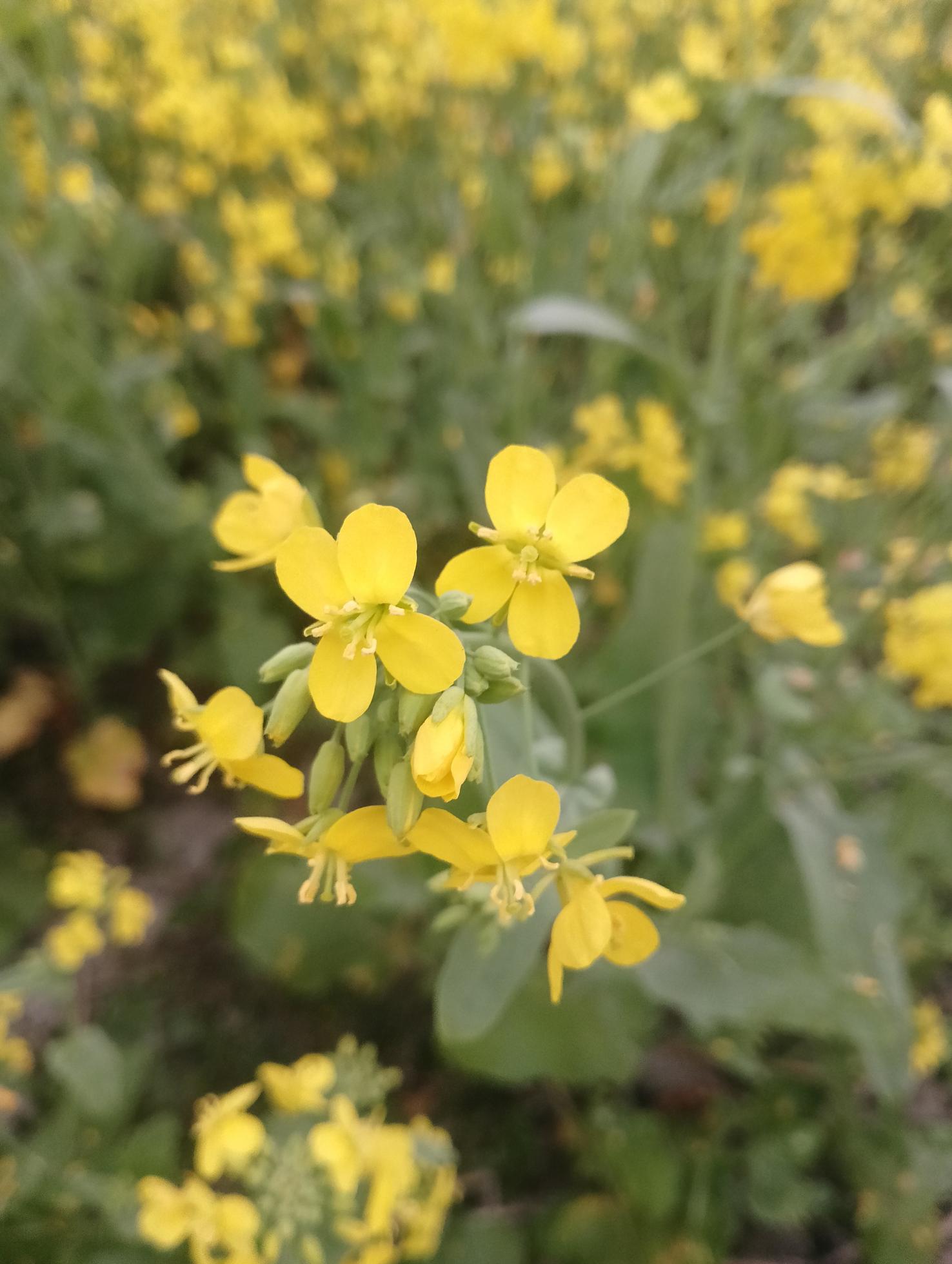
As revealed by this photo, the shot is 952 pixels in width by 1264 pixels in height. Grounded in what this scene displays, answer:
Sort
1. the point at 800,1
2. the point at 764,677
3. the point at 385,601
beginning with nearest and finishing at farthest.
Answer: the point at 385,601
the point at 764,677
the point at 800,1

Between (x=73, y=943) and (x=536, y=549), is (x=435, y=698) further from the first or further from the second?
(x=73, y=943)

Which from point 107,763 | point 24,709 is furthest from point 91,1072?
point 24,709

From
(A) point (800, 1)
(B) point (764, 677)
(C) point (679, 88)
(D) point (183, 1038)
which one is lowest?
(D) point (183, 1038)

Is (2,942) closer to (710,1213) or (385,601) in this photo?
(710,1213)

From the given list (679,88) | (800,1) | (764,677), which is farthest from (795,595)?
(800,1)

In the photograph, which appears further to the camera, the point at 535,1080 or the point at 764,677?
the point at 535,1080

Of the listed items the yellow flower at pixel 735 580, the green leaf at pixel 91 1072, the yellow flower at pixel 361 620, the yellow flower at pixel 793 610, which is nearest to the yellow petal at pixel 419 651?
the yellow flower at pixel 361 620
